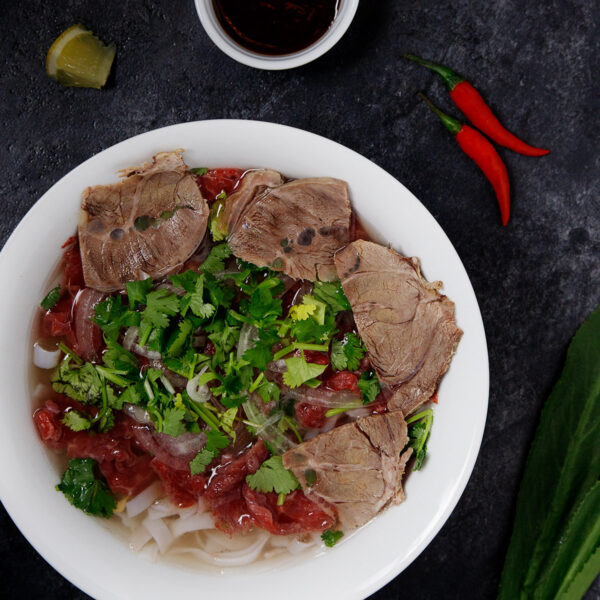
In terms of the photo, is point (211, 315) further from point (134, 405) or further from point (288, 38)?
point (288, 38)

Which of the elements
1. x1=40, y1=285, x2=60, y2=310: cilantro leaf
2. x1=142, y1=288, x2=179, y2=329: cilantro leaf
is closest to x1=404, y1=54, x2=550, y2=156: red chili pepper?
x1=142, y1=288, x2=179, y2=329: cilantro leaf

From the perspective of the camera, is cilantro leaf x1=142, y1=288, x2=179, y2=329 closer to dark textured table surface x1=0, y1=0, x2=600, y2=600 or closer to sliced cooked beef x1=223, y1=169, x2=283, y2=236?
sliced cooked beef x1=223, y1=169, x2=283, y2=236

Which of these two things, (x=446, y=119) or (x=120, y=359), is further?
(x=446, y=119)

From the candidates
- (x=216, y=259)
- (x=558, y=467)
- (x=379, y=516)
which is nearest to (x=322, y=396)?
(x=379, y=516)

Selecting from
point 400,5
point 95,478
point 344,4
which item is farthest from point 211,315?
point 400,5

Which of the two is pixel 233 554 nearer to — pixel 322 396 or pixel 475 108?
pixel 322 396
